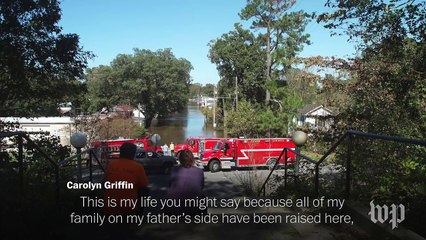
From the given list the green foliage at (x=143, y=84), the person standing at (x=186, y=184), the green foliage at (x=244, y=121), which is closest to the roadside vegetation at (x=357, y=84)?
the person standing at (x=186, y=184)

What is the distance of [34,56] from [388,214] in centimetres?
822

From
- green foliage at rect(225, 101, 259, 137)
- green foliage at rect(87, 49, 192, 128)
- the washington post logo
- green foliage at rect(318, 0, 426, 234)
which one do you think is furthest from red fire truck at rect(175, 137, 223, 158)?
green foliage at rect(87, 49, 192, 128)

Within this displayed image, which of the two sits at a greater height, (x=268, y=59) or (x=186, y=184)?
(x=268, y=59)

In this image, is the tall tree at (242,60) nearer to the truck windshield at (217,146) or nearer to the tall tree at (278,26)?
the tall tree at (278,26)

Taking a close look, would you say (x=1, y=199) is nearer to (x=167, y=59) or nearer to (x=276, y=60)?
(x=276, y=60)

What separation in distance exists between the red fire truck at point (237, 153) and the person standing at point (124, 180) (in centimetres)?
2221

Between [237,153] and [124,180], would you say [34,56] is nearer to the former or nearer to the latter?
[124,180]

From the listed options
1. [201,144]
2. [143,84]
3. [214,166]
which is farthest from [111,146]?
[143,84]

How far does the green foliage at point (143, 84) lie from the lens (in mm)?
60625

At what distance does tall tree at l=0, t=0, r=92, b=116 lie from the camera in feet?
28.1

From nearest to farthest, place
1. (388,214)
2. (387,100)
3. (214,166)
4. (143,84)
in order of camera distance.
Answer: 1. (388,214)
2. (387,100)
3. (214,166)
4. (143,84)

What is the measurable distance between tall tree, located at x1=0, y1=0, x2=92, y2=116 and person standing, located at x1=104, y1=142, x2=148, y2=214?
5.33m

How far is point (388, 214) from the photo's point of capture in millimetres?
3879

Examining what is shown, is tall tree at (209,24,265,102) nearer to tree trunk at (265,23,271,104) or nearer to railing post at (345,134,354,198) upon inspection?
tree trunk at (265,23,271,104)
